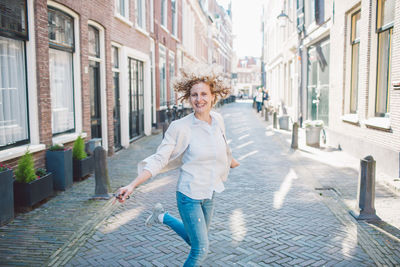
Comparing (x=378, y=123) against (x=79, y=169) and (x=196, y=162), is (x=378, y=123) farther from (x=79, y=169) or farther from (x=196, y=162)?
(x=196, y=162)

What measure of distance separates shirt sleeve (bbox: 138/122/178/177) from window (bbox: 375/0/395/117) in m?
6.74

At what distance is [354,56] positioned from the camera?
34.2ft

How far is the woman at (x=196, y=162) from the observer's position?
282cm

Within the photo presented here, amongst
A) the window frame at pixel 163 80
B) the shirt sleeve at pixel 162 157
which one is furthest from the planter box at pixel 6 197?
the window frame at pixel 163 80

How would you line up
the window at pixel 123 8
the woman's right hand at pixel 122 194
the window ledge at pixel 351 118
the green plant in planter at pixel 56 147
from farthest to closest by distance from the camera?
the window at pixel 123 8
the window ledge at pixel 351 118
the green plant in planter at pixel 56 147
the woman's right hand at pixel 122 194

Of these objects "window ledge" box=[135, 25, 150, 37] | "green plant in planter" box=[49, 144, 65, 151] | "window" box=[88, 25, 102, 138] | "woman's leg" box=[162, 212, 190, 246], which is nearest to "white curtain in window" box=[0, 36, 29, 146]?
"green plant in planter" box=[49, 144, 65, 151]

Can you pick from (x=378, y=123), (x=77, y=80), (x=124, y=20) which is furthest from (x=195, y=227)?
→ (x=124, y=20)

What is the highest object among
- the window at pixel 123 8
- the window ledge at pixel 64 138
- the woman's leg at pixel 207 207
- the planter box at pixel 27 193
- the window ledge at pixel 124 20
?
the window at pixel 123 8

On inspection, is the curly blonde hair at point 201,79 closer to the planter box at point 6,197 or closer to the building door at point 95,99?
the planter box at point 6,197

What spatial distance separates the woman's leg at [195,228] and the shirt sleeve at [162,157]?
306 mm

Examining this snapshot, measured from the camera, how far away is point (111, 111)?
33.8 feet

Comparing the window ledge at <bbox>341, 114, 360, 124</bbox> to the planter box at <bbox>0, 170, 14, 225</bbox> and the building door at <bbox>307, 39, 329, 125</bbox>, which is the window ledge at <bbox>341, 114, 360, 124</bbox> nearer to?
the building door at <bbox>307, 39, 329, 125</bbox>

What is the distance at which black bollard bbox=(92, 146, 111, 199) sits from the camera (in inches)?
234

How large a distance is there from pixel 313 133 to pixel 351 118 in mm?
1743
